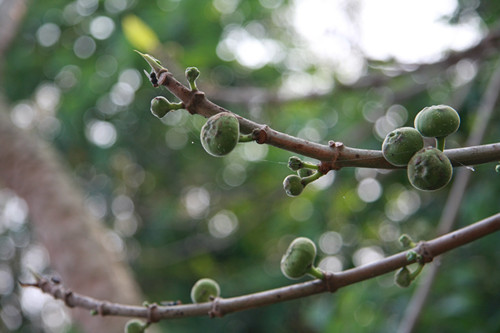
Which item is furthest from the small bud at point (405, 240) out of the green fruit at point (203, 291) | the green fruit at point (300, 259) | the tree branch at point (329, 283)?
the green fruit at point (203, 291)

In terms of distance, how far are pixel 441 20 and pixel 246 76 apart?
284 cm

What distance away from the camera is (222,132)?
0.83 metres

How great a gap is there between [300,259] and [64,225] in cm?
264

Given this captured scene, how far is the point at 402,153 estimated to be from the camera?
0.88 m

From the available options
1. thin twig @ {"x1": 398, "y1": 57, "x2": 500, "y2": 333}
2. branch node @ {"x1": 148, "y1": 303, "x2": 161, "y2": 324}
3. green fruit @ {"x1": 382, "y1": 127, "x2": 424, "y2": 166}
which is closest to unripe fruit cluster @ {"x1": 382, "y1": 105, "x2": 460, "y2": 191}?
green fruit @ {"x1": 382, "y1": 127, "x2": 424, "y2": 166}

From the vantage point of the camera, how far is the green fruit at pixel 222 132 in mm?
825

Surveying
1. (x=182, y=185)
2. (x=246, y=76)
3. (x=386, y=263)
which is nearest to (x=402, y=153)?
(x=386, y=263)

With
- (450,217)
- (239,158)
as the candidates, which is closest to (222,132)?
(450,217)

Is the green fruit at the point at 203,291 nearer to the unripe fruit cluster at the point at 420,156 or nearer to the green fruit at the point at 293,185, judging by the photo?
the green fruit at the point at 293,185

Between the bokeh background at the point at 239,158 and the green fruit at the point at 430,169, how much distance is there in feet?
5.27

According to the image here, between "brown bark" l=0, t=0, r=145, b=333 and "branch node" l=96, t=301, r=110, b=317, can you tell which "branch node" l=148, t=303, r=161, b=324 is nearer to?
"branch node" l=96, t=301, r=110, b=317

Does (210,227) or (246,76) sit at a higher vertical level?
(246,76)

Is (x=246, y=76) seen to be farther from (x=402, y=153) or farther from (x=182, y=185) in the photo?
(x=402, y=153)

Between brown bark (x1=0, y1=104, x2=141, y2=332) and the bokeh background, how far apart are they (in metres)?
0.16
